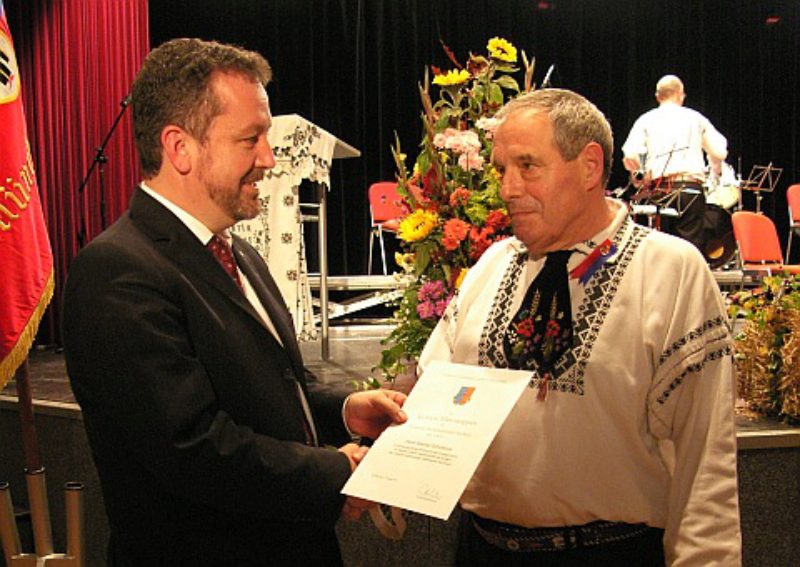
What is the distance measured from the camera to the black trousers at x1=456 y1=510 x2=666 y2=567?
164 cm

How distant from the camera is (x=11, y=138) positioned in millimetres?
3008

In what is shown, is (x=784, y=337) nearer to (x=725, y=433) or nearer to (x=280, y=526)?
(x=725, y=433)

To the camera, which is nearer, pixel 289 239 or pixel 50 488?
pixel 50 488

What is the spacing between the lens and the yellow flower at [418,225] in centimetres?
280

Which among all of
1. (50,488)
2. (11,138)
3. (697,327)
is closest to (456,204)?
(697,327)

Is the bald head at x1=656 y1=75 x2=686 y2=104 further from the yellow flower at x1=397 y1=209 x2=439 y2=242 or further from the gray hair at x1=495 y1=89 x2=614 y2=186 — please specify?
the gray hair at x1=495 y1=89 x2=614 y2=186

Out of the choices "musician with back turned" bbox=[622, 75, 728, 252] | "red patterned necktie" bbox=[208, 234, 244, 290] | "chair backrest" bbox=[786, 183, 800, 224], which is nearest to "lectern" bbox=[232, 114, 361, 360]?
"red patterned necktie" bbox=[208, 234, 244, 290]

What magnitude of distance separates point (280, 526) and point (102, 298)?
0.50 m

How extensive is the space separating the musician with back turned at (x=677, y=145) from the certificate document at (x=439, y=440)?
6081 mm

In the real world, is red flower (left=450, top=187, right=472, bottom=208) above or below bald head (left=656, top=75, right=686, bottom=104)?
below

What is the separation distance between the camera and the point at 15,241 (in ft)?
9.75

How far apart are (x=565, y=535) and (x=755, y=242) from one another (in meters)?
6.45

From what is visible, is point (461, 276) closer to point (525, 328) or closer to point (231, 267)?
point (525, 328)

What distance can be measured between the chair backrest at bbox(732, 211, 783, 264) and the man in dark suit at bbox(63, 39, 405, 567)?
646 cm
